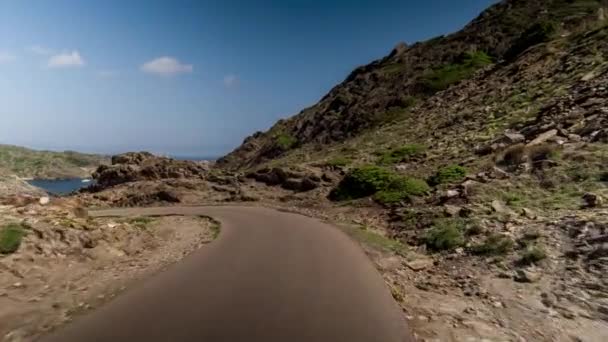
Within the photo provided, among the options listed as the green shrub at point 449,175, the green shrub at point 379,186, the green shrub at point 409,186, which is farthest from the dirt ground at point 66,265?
the green shrub at point 449,175

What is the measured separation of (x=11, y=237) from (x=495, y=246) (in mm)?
12222

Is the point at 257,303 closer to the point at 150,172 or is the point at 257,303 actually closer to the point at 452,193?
the point at 452,193

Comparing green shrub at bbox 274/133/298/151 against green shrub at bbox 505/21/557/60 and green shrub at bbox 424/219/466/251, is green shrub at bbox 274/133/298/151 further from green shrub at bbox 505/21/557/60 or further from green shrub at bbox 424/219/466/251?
green shrub at bbox 424/219/466/251

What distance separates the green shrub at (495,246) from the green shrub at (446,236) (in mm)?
784

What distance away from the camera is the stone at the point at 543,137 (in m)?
19.8

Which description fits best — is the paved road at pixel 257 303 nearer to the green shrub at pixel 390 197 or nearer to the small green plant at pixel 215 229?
the small green plant at pixel 215 229

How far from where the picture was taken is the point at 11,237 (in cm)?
1089

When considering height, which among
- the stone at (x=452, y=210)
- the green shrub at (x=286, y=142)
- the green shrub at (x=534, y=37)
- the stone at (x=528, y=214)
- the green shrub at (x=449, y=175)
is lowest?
the stone at (x=452, y=210)

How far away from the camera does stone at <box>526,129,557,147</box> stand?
19841mm

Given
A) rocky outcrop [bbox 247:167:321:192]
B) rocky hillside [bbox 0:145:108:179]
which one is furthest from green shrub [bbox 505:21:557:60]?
rocky hillside [bbox 0:145:108:179]

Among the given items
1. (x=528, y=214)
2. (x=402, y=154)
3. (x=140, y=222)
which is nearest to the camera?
Result: (x=528, y=214)

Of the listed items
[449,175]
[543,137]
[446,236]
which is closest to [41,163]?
[449,175]

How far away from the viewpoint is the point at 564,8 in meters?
49.8

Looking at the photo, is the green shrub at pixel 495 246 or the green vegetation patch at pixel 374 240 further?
the green vegetation patch at pixel 374 240
